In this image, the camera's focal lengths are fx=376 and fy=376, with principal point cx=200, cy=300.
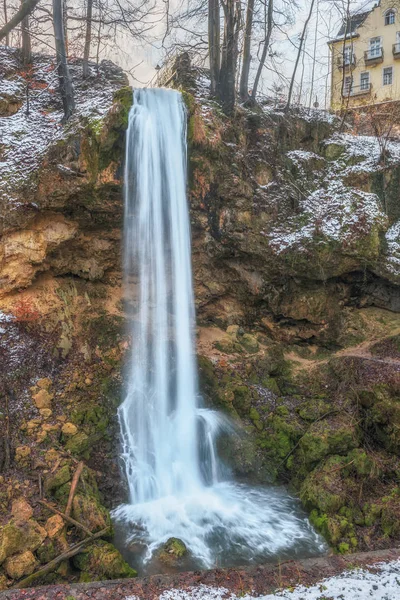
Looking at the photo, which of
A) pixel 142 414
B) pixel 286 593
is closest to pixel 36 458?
pixel 142 414

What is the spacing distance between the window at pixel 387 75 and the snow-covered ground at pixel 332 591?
2657 centimetres

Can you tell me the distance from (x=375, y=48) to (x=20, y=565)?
29909 millimetres

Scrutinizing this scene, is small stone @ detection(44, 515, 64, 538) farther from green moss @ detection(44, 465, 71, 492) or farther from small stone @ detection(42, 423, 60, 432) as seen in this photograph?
small stone @ detection(42, 423, 60, 432)

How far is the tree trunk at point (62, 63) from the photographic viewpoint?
350 inches

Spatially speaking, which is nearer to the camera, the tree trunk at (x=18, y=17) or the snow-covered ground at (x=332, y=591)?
the tree trunk at (x=18, y=17)

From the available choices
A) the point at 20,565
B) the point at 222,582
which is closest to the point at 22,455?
the point at 20,565

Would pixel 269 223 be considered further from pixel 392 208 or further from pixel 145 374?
pixel 145 374

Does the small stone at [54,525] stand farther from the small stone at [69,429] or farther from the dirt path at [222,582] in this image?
the small stone at [69,429]

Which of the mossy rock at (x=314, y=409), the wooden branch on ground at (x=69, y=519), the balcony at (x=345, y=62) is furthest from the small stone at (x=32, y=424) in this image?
the balcony at (x=345, y=62)

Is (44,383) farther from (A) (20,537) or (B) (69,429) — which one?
(A) (20,537)

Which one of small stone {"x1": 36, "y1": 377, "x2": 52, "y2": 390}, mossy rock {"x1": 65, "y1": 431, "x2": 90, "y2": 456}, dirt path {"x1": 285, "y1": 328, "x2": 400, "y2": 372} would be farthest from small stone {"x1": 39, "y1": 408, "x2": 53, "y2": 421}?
dirt path {"x1": 285, "y1": 328, "x2": 400, "y2": 372}

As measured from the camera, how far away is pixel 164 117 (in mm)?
8578

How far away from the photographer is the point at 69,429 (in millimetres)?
6695

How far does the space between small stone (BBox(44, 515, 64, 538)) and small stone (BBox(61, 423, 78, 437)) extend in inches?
62.1
